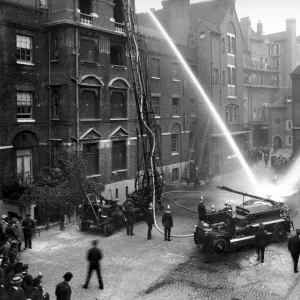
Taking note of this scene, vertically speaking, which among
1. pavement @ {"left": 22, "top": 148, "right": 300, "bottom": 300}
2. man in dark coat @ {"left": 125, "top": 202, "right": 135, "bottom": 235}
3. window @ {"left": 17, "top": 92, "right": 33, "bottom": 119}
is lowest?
pavement @ {"left": 22, "top": 148, "right": 300, "bottom": 300}

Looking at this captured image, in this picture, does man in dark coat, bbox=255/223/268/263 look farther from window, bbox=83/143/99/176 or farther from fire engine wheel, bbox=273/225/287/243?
window, bbox=83/143/99/176

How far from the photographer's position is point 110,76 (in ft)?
94.7

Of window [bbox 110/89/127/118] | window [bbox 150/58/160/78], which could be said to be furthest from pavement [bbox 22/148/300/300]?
window [bbox 150/58/160/78]

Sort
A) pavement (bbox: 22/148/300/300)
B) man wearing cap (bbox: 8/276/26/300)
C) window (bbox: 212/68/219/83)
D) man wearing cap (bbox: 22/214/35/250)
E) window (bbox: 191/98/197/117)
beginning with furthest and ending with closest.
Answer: window (bbox: 212/68/219/83) < window (bbox: 191/98/197/117) < man wearing cap (bbox: 22/214/35/250) < pavement (bbox: 22/148/300/300) < man wearing cap (bbox: 8/276/26/300)

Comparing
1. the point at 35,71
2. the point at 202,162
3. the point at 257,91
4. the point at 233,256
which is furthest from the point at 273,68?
the point at 233,256

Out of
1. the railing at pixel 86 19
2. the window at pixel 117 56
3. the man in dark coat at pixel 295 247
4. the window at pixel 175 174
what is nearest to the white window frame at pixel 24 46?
the railing at pixel 86 19

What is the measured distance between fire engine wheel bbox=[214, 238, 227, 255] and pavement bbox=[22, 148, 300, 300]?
31cm

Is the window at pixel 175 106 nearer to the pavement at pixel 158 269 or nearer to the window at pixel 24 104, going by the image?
the window at pixel 24 104

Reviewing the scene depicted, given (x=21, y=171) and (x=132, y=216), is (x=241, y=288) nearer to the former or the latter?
(x=132, y=216)

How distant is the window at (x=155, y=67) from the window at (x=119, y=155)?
7359mm

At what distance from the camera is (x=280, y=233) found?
1969 cm

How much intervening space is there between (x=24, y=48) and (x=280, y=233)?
18.1 metres

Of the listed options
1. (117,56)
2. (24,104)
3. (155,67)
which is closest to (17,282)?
(24,104)

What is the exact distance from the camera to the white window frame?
2469 cm
